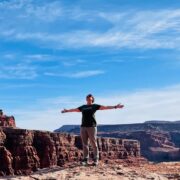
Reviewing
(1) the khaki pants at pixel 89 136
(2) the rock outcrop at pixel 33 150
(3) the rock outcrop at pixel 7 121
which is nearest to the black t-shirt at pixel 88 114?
(1) the khaki pants at pixel 89 136

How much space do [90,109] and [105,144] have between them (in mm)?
94155

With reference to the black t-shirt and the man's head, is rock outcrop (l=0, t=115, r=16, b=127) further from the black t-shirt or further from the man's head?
the man's head

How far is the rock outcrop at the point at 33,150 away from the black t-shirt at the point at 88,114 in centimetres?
5636

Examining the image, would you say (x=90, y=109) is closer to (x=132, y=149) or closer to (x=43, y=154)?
(x=43, y=154)

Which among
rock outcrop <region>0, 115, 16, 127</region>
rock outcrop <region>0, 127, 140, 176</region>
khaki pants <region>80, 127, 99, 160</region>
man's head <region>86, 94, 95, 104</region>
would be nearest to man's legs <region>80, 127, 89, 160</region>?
khaki pants <region>80, 127, 99, 160</region>

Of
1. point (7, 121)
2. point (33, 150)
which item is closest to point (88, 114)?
point (33, 150)

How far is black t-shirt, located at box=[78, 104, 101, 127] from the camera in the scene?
14.5 m

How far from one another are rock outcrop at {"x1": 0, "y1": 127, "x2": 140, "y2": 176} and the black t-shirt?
185ft

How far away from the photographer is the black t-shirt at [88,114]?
47.5ft

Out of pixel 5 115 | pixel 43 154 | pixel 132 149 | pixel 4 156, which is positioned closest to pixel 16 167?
pixel 4 156

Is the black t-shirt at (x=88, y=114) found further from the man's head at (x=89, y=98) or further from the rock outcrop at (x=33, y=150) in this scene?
the rock outcrop at (x=33, y=150)

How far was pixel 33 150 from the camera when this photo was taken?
82.8 m

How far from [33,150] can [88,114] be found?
69.7 m

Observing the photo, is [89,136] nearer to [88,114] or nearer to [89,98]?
[88,114]
